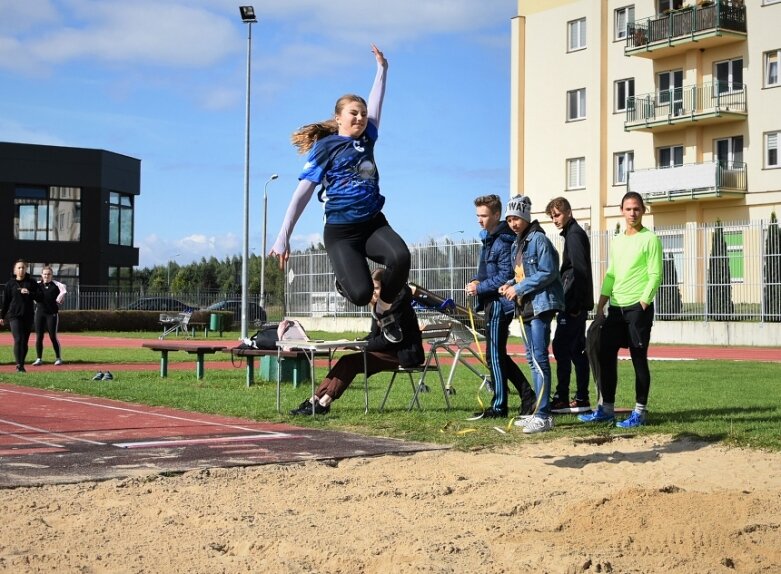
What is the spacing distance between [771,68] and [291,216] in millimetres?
35047

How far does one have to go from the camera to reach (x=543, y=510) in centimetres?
568

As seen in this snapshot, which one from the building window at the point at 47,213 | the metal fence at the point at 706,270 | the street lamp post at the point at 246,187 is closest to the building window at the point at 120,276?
the building window at the point at 47,213

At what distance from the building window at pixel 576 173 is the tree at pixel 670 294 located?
1542 cm

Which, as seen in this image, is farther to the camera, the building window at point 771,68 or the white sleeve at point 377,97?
the building window at point 771,68

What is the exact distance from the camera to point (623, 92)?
141 ft

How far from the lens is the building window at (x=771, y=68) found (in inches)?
1494

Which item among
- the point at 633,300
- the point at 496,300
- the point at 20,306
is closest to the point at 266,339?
the point at 496,300

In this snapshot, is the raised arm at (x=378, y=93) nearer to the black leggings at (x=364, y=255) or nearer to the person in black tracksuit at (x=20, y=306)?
the black leggings at (x=364, y=255)

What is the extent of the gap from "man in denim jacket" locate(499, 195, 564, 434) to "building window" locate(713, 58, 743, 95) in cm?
3223

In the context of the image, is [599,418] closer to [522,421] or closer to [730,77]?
[522,421]

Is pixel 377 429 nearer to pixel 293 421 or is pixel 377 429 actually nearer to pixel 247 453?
pixel 293 421

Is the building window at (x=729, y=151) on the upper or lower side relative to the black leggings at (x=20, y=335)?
upper

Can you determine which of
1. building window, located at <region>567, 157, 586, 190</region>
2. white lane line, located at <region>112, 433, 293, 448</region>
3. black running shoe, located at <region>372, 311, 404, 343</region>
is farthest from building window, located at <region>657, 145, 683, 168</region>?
white lane line, located at <region>112, 433, 293, 448</region>

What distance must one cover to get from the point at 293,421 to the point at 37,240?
1871 inches
